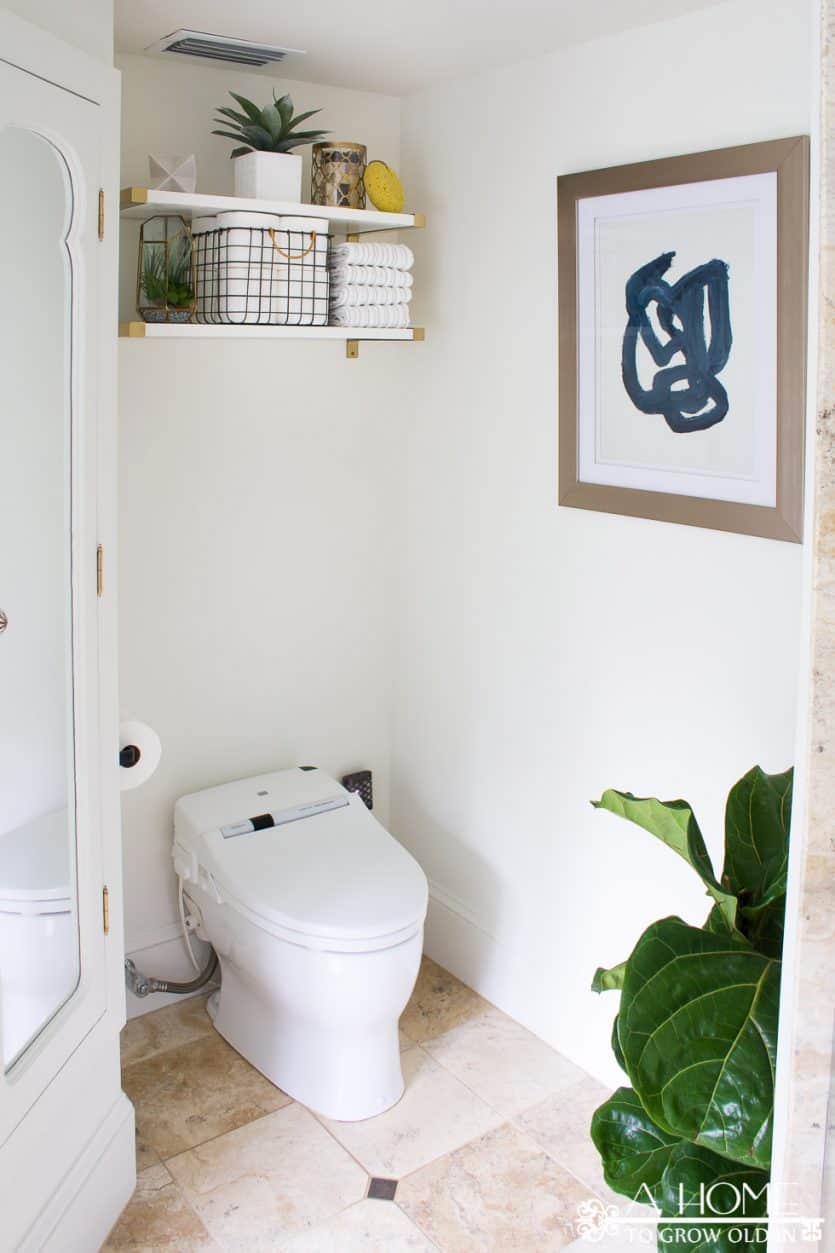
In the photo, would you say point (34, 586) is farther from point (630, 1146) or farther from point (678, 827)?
point (630, 1146)

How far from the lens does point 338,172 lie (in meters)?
2.54

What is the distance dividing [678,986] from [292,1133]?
1161 millimetres

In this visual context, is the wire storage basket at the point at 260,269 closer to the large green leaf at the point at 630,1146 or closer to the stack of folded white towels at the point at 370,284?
the stack of folded white towels at the point at 370,284

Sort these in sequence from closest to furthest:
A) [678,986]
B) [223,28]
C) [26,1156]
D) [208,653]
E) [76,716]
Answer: [678,986]
[26,1156]
[76,716]
[223,28]
[208,653]

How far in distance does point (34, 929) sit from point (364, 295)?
4.93ft

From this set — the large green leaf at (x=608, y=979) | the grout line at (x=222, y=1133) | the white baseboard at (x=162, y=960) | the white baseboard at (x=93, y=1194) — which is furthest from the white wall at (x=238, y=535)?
the large green leaf at (x=608, y=979)

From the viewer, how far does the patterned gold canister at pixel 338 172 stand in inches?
99.7

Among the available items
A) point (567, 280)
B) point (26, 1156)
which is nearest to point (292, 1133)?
point (26, 1156)

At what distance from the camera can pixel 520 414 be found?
2574 mm

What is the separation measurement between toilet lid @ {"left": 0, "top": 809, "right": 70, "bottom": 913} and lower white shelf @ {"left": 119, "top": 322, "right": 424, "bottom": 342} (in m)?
0.96

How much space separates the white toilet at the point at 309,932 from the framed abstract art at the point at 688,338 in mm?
911

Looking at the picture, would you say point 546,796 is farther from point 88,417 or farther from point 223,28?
point 223,28

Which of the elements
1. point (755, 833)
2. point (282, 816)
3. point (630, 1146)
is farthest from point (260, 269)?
point (630, 1146)

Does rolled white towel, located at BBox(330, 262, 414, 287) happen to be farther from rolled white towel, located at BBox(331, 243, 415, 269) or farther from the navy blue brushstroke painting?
the navy blue brushstroke painting
